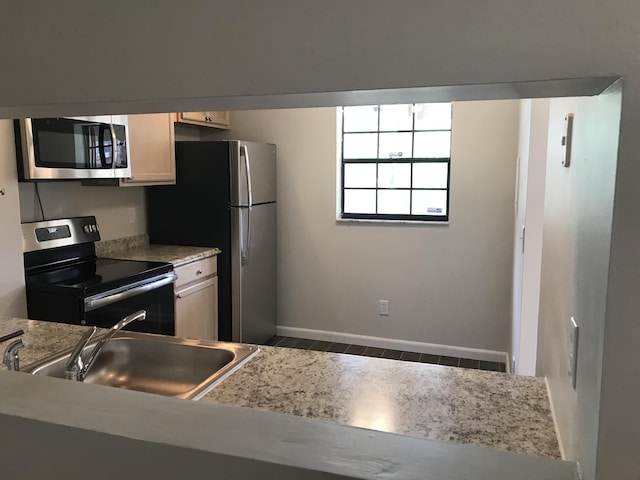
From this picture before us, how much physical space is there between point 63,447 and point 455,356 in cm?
359

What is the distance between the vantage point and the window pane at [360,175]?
429 cm

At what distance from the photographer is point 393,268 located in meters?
4.21

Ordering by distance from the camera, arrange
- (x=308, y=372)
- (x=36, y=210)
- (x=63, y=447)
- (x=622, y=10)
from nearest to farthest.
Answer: (x=622, y=10) < (x=63, y=447) < (x=308, y=372) < (x=36, y=210)

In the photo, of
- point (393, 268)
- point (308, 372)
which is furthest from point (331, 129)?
point (308, 372)

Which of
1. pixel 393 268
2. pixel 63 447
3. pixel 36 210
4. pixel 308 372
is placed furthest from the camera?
pixel 393 268

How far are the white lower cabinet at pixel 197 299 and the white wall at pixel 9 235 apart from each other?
0.95m

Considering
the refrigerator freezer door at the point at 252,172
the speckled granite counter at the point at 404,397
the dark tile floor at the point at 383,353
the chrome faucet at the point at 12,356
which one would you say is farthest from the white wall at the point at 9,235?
the dark tile floor at the point at 383,353

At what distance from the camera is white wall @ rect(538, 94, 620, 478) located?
65cm

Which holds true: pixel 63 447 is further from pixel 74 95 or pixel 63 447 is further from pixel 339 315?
pixel 339 315

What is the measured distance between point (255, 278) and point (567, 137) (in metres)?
3.33

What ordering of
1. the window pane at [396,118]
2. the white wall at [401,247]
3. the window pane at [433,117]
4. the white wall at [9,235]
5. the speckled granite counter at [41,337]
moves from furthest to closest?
the window pane at [396,118]
the window pane at [433,117]
the white wall at [401,247]
the white wall at [9,235]
the speckled granite counter at [41,337]

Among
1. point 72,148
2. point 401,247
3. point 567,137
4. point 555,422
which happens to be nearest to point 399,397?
point 555,422

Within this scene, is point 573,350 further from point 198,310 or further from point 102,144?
point 198,310

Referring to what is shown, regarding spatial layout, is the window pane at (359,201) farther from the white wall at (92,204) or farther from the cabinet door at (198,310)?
the white wall at (92,204)
